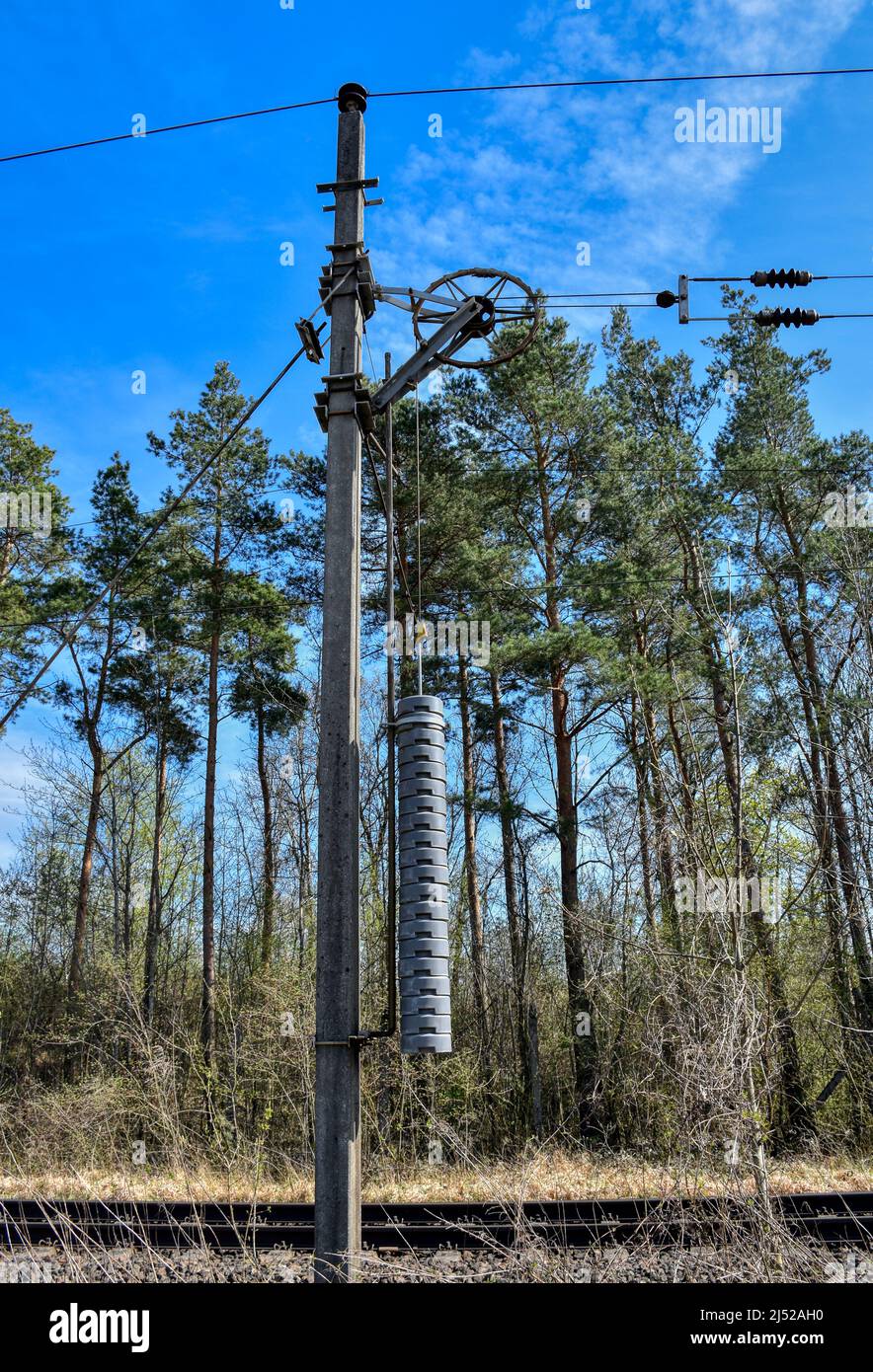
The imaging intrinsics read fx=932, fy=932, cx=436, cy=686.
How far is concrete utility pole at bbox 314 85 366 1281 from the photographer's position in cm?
452

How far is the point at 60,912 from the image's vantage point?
24.7 m

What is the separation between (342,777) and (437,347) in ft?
9.04

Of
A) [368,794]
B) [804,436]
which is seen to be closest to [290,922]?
[368,794]

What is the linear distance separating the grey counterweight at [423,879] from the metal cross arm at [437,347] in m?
2.04

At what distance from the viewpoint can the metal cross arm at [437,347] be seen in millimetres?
5727

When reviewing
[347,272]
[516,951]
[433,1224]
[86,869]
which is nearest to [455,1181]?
[433,1224]

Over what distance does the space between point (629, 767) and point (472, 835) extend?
3.67 m

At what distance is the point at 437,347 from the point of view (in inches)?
228

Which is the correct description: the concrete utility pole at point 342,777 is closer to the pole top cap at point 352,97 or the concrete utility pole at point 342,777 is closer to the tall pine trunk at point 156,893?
the pole top cap at point 352,97

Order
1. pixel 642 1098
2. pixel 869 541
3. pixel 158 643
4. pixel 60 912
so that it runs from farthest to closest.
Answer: pixel 60 912
pixel 158 643
pixel 869 541
pixel 642 1098

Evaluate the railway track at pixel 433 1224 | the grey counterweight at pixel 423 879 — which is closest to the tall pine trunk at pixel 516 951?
Answer: the railway track at pixel 433 1224

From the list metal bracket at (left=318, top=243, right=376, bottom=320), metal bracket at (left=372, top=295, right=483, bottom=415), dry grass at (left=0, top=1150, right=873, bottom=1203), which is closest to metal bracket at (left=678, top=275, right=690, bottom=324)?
metal bracket at (left=372, top=295, right=483, bottom=415)
